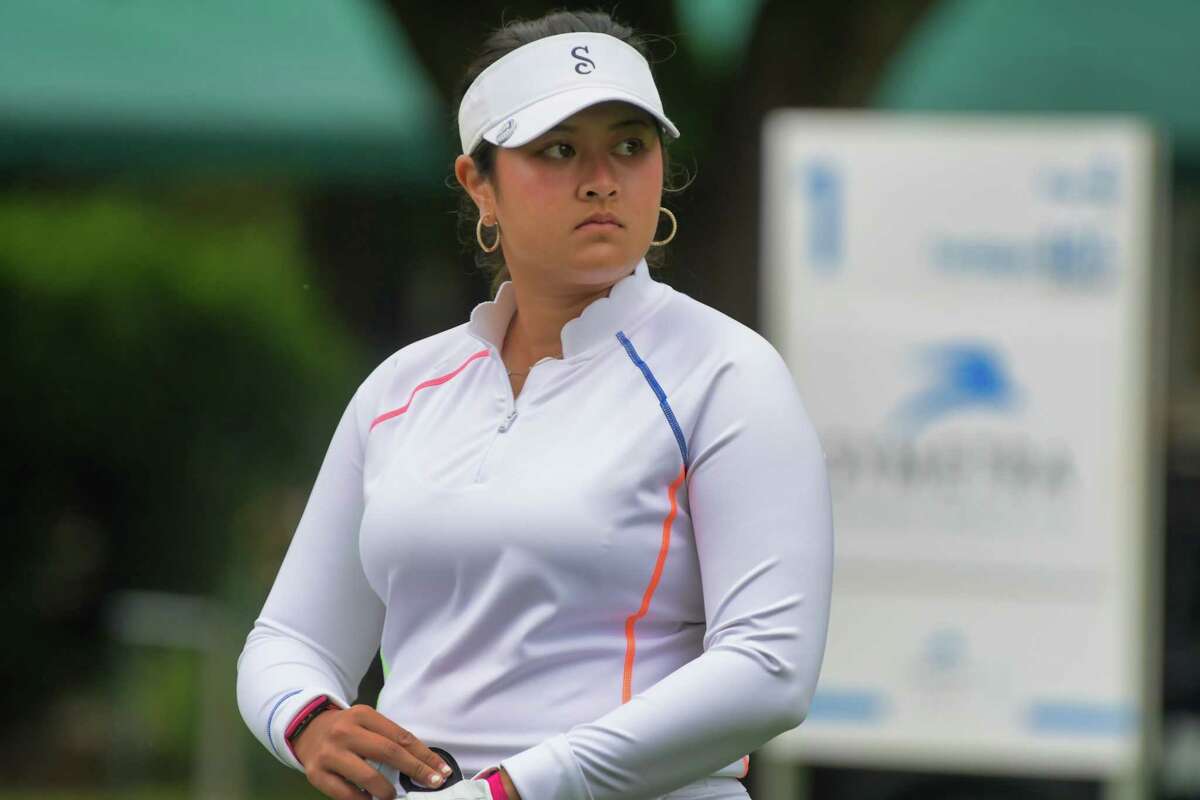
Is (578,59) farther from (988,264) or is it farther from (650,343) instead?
(988,264)

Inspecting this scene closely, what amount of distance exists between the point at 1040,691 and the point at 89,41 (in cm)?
308

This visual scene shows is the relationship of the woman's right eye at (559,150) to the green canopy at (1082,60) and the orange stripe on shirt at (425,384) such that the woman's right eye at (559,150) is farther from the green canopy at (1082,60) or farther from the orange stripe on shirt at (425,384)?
the green canopy at (1082,60)

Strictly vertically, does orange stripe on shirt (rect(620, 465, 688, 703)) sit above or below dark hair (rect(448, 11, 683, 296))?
below

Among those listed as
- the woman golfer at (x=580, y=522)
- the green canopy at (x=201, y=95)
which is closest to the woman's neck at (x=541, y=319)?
the woman golfer at (x=580, y=522)

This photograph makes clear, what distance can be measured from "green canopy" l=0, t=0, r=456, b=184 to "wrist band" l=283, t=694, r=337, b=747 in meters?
3.77

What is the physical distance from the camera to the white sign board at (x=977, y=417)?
523cm

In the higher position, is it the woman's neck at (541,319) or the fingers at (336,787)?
the woman's neck at (541,319)

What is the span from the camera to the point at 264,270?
808 centimetres

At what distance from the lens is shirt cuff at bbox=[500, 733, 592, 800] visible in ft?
5.66

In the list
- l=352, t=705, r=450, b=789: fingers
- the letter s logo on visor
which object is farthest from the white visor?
l=352, t=705, r=450, b=789: fingers

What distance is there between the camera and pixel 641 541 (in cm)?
179

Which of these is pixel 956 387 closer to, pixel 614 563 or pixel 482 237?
pixel 482 237

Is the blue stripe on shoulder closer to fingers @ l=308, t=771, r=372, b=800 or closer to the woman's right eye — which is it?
the woman's right eye

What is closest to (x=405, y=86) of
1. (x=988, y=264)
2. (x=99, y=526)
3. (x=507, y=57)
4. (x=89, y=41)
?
(x=89, y=41)
